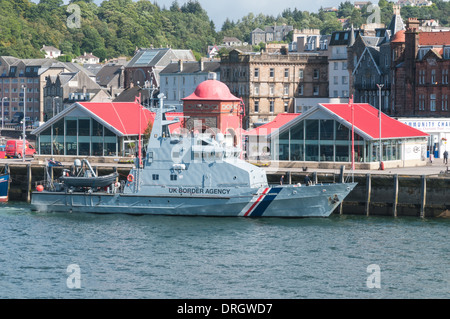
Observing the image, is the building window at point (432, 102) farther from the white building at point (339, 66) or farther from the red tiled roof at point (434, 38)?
the white building at point (339, 66)

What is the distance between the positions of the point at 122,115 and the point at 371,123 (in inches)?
895

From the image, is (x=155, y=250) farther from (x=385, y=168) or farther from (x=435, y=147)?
(x=435, y=147)

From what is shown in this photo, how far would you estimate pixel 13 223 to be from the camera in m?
66.6

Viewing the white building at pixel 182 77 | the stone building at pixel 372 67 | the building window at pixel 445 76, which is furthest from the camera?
the white building at pixel 182 77

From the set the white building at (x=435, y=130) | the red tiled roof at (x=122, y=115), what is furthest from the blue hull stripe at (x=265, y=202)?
the white building at (x=435, y=130)

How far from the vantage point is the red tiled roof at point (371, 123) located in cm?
7981

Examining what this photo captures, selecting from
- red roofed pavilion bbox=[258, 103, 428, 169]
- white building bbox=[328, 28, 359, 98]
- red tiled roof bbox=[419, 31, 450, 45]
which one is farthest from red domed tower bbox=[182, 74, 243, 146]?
white building bbox=[328, 28, 359, 98]

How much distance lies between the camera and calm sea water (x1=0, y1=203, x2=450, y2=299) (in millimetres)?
48469

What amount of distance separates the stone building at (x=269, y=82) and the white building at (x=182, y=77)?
8714mm

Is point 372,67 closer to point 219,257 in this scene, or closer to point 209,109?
point 209,109

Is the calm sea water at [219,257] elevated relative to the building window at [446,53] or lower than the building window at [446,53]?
lower

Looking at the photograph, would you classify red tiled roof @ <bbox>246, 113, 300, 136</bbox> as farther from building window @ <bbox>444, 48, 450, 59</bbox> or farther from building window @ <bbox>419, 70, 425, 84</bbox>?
building window @ <bbox>444, 48, 450, 59</bbox>

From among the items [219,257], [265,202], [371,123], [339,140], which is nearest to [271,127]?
[339,140]

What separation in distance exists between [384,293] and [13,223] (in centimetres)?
2872
